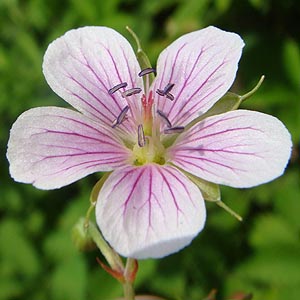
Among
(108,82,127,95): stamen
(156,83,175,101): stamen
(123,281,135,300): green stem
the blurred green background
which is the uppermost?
(108,82,127,95): stamen

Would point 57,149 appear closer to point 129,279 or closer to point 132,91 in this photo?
point 132,91

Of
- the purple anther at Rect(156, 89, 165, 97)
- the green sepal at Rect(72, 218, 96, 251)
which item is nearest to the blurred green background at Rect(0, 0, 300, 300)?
the green sepal at Rect(72, 218, 96, 251)

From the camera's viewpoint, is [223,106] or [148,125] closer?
[223,106]

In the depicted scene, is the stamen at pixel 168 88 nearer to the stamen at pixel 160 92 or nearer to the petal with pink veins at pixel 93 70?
the stamen at pixel 160 92

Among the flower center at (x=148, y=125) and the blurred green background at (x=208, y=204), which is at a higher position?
the flower center at (x=148, y=125)

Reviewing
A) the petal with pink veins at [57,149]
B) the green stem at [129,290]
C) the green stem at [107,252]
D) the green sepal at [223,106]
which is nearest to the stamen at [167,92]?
the green sepal at [223,106]

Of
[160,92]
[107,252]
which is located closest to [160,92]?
[160,92]

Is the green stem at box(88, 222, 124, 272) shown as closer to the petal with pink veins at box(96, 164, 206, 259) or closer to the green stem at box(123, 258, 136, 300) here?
the green stem at box(123, 258, 136, 300)
